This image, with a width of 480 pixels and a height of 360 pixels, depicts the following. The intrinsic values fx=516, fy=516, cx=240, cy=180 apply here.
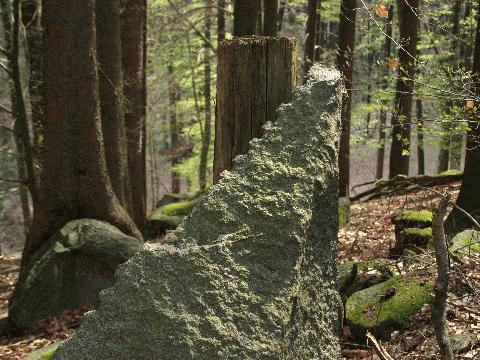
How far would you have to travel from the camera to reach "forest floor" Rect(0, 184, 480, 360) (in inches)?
155

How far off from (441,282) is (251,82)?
5.26 ft

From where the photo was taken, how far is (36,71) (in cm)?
1019

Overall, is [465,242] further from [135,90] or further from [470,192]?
[135,90]

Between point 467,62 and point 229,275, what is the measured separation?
16074mm

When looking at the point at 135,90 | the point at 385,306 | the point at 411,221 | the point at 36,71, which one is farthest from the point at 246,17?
the point at 135,90

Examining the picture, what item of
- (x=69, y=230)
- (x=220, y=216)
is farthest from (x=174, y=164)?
(x=220, y=216)

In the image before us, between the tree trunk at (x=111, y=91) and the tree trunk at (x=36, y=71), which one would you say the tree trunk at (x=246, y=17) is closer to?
the tree trunk at (x=111, y=91)

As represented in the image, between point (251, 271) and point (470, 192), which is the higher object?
point (251, 271)

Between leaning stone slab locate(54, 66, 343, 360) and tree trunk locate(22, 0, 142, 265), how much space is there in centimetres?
485

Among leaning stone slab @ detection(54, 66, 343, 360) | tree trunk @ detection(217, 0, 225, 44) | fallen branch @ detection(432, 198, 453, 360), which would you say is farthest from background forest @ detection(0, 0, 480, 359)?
tree trunk @ detection(217, 0, 225, 44)

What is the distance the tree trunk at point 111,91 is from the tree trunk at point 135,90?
217cm

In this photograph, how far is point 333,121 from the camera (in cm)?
301

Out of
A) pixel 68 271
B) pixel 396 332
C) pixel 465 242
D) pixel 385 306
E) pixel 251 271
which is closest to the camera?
pixel 251 271

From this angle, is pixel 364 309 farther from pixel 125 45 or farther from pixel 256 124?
pixel 125 45
